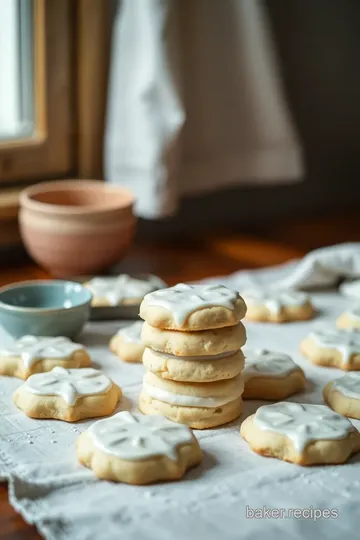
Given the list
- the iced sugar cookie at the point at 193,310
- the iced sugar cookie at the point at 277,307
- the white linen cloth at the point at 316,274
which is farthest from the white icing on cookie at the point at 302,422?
the white linen cloth at the point at 316,274

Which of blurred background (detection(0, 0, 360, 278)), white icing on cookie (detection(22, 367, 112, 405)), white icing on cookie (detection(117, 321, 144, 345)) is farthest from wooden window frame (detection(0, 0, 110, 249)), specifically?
white icing on cookie (detection(22, 367, 112, 405))

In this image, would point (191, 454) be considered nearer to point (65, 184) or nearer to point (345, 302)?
point (345, 302)

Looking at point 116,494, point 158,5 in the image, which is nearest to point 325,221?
point 158,5

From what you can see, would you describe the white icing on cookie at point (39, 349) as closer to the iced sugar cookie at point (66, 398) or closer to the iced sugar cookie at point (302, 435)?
the iced sugar cookie at point (66, 398)

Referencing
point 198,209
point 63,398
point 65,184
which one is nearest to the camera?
point 63,398

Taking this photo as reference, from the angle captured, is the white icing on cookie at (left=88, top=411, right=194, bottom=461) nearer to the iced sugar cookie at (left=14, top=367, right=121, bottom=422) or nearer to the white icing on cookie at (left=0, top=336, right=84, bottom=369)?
the iced sugar cookie at (left=14, top=367, right=121, bottom=422)

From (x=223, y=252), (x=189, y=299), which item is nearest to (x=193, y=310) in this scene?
(x=189, y=299)
